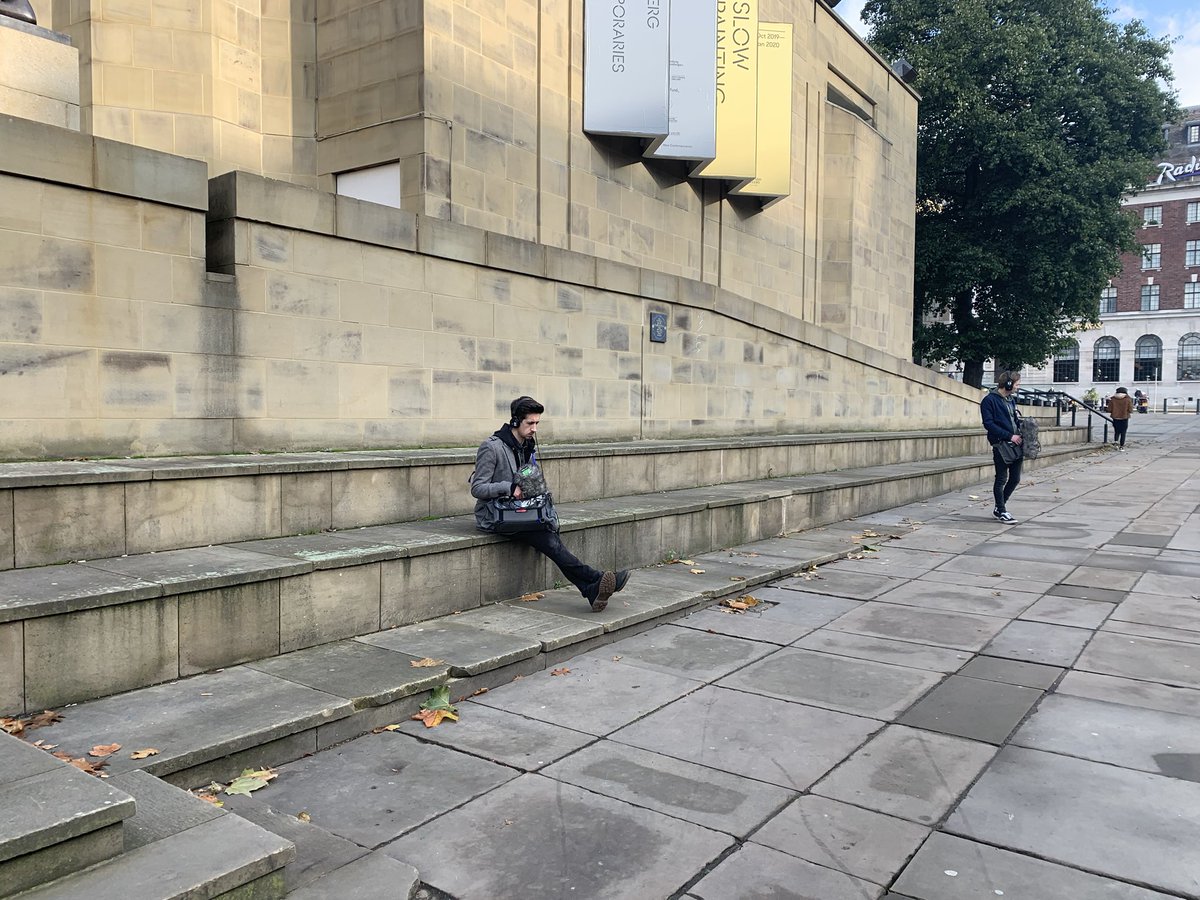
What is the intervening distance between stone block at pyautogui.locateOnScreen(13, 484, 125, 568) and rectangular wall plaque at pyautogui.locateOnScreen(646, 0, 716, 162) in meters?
11.4

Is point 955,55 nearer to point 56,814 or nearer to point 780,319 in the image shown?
point 780,319

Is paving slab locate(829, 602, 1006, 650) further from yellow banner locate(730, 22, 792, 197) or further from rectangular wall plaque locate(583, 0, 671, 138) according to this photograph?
yellow banner locate(730, 22, 792, 197)

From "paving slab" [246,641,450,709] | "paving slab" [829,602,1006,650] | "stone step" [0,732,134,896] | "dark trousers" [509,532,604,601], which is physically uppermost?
"dark trousers" [509,532,604,601]

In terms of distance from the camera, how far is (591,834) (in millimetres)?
3461

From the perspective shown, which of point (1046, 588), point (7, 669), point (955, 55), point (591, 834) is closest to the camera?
point (591, 834)

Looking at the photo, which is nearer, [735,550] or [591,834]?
[591,834]

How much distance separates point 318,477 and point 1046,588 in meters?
6.61

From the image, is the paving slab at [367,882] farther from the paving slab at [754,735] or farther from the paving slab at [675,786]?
the paving slab at [754,735]

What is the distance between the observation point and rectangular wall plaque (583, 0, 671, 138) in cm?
1379

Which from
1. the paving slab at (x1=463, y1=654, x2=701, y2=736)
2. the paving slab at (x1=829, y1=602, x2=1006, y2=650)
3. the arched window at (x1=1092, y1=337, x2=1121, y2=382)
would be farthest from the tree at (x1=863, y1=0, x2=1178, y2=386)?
the arched window at (x1=1092, y1=337, x2=1121, y2=382)

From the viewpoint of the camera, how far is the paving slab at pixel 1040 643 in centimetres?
597

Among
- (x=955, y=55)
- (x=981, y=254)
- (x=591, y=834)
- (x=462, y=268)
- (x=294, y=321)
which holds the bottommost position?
(x=591, y=834)

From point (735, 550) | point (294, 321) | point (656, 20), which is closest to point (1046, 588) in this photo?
point (735, 550)

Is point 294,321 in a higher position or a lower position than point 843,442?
higher
